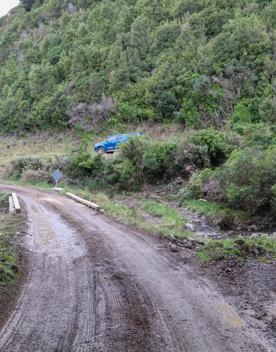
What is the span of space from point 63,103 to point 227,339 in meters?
37.9

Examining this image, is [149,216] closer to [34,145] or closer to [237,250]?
[237,250]

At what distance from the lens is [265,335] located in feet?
16.4

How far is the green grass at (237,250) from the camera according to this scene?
8.63m

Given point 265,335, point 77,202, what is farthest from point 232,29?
point 265,335

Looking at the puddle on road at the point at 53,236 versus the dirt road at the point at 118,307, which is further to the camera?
the puddle on road at the point at 53,236

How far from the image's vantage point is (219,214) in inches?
643

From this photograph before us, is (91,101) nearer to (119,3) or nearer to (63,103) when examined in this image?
(63,103)

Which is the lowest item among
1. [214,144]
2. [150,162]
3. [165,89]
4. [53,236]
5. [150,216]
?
[150,216]

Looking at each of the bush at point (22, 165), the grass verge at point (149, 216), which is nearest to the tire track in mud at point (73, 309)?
the grass verge at point (149, 216)

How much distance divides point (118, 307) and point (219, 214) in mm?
11087

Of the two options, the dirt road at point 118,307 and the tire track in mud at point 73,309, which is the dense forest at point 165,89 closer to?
the dirt road at point 118,307

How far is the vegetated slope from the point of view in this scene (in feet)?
98.2

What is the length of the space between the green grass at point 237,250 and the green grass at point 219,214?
18.6 ft

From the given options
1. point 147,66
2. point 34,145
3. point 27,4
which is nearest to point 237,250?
point 147,66
